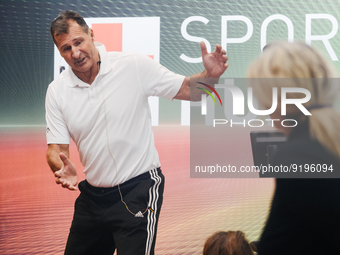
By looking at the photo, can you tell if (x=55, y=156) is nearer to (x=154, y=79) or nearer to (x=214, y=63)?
(x=154, y=79)

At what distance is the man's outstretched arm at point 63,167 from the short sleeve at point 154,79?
0.58m

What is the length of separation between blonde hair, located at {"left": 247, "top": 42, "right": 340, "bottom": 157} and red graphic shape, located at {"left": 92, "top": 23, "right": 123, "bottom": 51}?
1.11 m

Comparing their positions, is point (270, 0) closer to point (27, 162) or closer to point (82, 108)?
point (82, 108)

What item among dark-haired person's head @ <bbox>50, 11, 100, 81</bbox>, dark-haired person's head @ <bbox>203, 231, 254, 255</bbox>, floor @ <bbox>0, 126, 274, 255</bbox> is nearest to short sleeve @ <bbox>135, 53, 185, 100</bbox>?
dark-haired person's head @ <bbox>50, 11, 100, 81</bbox>

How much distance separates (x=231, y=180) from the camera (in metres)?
2.59

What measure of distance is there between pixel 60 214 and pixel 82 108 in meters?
1.33

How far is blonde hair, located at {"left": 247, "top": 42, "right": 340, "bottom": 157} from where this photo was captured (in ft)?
7.29

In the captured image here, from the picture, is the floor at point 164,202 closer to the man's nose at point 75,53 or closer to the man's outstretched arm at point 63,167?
the man's outstretched arm at point 63,167

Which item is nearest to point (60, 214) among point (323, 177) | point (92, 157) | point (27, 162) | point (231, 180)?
point (27, 162)

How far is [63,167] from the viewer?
1674mm

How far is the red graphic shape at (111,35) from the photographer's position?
8.91ft

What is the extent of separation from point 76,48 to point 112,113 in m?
0.43

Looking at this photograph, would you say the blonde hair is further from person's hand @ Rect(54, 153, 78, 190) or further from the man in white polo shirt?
person's hand @ Rect(54, 153, 78, 190)

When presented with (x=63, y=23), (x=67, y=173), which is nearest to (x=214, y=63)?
(x=63, y=23)
